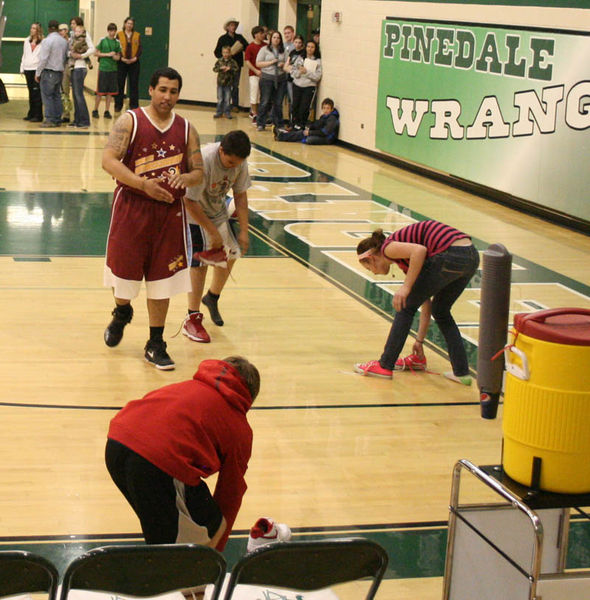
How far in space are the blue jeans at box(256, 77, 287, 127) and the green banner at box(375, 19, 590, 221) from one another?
3.49m

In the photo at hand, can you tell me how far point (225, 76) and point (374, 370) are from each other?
49.3ft

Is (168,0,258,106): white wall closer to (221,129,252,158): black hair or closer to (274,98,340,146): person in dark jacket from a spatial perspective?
(274,98,340,146): person in dark jacket

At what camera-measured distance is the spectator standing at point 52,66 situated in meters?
17.4

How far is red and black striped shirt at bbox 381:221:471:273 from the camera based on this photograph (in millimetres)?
6215

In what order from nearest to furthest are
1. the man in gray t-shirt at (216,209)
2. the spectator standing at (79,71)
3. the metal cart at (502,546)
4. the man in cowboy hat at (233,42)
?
the metal cart at (502,546) → the man in gray t-shirt at (216,209) → the spectator standing at (79,71) → the man in cowboy hat at (233,42)

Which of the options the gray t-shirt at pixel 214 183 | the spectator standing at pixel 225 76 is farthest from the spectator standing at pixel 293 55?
the gray t-shirt at pixel 214 183

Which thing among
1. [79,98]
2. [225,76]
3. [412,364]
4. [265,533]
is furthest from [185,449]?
[225,76]

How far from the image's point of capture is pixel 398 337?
649cm

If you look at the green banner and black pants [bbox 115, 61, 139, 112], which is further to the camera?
black pants [bbox 115, 61, 139, 112]

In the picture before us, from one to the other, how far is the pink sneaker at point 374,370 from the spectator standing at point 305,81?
493 inches

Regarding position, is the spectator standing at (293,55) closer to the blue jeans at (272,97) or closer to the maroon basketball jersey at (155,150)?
the blue jeans at (272,97)

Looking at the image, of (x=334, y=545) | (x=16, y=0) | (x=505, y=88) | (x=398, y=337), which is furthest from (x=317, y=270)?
(x=16, y=0)

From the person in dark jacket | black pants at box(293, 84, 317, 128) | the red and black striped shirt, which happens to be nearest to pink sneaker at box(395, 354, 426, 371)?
the red and black striped shirt

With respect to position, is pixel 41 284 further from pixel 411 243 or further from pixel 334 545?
pixel 334 545
